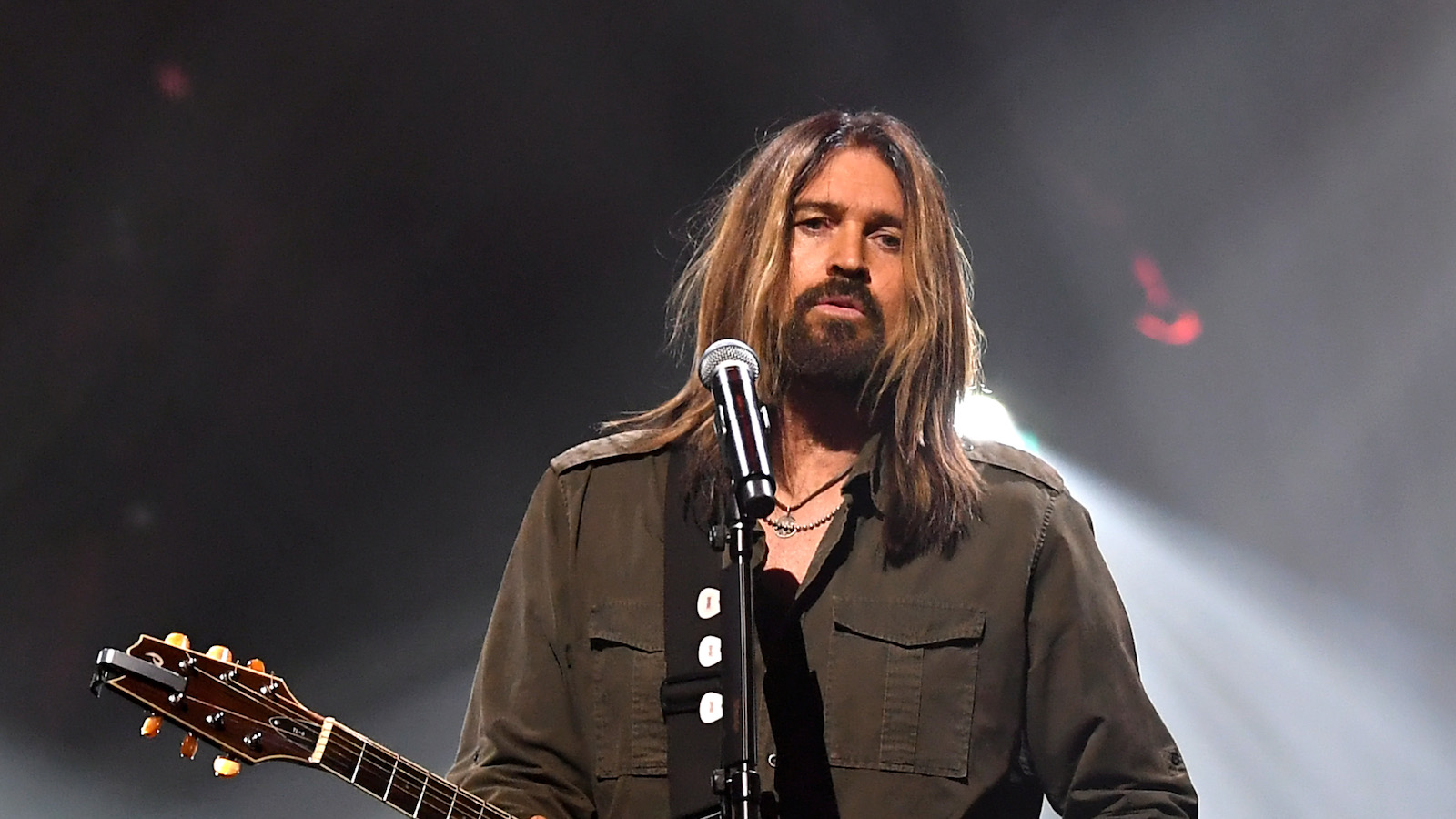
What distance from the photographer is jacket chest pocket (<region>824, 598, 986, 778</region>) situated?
2578 mm

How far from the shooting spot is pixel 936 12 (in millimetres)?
5812

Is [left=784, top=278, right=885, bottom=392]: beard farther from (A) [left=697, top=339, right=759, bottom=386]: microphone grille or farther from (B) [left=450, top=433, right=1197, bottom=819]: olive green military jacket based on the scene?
(A) [left=697, top=339, right=759, bottom=386]: microphone grille

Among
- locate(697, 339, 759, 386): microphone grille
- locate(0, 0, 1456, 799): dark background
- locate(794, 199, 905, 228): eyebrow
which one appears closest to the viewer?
locate(697, 339, 759, 386): microphone grille

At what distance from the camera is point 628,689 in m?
2.66

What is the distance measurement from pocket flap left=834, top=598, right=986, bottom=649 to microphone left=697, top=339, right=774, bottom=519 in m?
0.67

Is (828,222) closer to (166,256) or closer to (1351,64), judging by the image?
(166,256)

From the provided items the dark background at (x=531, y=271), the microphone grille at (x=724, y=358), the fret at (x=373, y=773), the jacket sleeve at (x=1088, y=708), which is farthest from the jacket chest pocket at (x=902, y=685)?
the dark background at (x=531, y=271)

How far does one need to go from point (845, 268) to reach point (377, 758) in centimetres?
141

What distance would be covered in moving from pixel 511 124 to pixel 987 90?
204 cm

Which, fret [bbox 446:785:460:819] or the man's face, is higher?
the man's face

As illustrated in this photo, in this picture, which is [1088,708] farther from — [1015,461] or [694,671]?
[694,671]

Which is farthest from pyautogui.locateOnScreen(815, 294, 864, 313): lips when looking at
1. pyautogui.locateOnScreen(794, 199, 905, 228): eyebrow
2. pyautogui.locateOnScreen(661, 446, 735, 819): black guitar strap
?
pyautogui.locateOnScreen(661, 446, 735, 819): black guitar strap

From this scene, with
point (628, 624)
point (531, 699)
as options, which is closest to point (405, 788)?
point (531, 699)

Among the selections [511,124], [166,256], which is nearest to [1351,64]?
[511,124]
